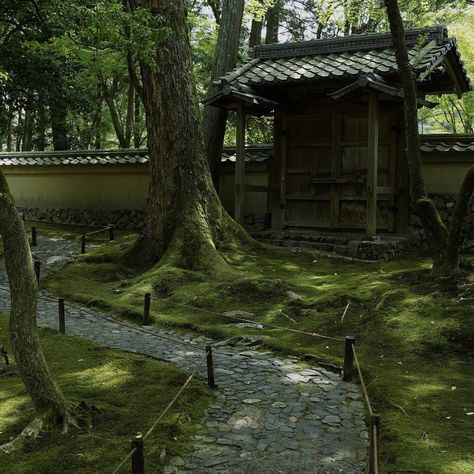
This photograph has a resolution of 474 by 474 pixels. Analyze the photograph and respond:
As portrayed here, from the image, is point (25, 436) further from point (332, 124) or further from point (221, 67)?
point (221, 67)

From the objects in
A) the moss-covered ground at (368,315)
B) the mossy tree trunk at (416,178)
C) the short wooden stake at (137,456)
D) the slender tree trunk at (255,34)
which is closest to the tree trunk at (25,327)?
the short wooden stake at (137,456)

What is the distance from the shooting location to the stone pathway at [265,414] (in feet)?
13.7

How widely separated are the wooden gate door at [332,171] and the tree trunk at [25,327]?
9.69m

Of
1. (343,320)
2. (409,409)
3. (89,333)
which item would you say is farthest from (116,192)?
(409,409)

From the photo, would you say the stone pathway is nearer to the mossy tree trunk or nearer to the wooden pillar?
the mossy tree trunk

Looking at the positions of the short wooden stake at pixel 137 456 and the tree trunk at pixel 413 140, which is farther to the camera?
the tree trunk at pixel 413 140

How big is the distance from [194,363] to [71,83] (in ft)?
33.7

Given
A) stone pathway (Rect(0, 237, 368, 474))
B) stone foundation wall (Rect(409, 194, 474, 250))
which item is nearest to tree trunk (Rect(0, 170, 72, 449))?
stone pathway (Rect(0, 237, 368, 474))

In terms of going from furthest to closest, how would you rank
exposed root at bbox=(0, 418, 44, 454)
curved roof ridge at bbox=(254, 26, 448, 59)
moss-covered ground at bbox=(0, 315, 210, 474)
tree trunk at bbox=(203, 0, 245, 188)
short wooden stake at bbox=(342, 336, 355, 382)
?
tree trunk at bbox=(203, 0, 245, 188) → curved roof ridge at bbox=(254, 26, 448, 59) → short wooden stake at bbox=(342, 336, 355, 382) → exposed root at bbox=(0, 418, 44, 454) → moss-covered ground at bbox=(0, 315, 210, 474)

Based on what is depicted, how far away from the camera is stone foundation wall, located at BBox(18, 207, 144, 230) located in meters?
16.7

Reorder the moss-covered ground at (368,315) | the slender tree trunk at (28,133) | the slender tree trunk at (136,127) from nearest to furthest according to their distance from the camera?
the moss-covered ground at (368,315) < the slender tree trunk at (136,127) < the slender tree trunk at (28,133)

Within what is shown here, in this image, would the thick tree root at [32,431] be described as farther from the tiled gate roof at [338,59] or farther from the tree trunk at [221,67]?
the tree trunk at [221,67]

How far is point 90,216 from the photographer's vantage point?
1748 cm

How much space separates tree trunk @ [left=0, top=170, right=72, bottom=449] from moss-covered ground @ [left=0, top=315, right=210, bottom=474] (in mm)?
242
